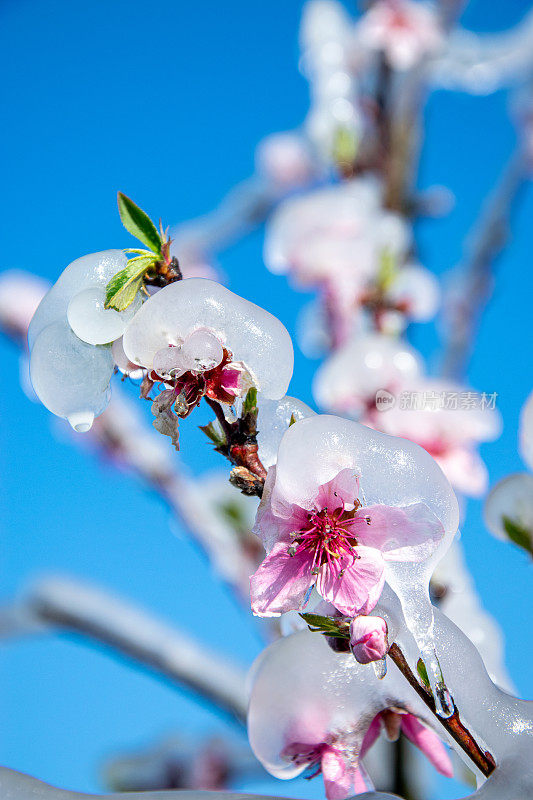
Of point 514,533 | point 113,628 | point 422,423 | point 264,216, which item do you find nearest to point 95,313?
point 514,533

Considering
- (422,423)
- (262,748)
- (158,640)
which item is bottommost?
(262,748)

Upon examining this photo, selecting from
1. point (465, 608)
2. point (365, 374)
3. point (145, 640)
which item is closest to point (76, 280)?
point (365, 374)

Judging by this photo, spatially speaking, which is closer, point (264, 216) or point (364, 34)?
point (364, 34)

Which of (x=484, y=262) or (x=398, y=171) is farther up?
(x=484, y=262)

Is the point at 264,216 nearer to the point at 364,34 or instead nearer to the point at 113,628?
the point at 364,34

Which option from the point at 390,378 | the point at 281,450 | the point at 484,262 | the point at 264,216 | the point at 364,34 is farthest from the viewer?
the point at 264,216

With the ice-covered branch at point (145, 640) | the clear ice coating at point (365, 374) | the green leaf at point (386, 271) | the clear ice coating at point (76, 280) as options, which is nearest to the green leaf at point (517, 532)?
the clear ice coating at point (76, 280)

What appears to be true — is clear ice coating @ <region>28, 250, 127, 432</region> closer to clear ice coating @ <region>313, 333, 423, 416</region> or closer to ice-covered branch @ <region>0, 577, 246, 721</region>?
clear ice coating @ <region>313, 333, 423, 416</region>
